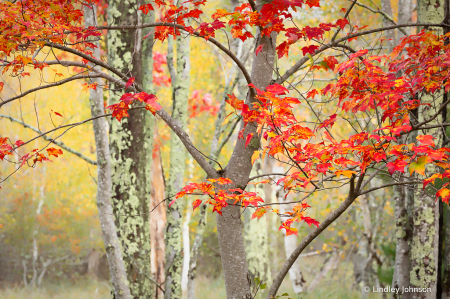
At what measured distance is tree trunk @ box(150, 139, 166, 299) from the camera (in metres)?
6.23

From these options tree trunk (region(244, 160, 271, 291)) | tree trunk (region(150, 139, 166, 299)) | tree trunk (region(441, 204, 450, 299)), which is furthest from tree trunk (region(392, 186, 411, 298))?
tree trunk (region(150, 139, 166, 299))

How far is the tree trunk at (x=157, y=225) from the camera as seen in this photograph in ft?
20.4

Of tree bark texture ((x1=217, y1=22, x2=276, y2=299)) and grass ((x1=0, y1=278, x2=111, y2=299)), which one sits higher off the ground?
tree bark texture ((x1=217, y1=22, x2=276, y2=299))

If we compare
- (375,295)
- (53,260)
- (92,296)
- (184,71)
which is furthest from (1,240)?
(375,295)

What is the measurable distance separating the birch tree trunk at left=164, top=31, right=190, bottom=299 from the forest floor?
7.68 feet

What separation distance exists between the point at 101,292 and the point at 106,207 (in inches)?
295

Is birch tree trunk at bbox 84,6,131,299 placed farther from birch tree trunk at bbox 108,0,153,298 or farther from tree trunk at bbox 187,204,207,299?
tree trunk at bbox 187,204,207,299

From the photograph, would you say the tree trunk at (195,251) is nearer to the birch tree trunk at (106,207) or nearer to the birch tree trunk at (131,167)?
the birch tree trunk at (131,167)

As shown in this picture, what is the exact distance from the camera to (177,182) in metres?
4.27

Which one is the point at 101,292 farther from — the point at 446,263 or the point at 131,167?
the point at 446,263

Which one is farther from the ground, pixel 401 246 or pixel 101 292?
pixel 401 246

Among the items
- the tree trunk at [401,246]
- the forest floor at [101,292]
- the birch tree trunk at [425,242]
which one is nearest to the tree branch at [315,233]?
the birch tree trunk at [425,242]

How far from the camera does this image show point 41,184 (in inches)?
527

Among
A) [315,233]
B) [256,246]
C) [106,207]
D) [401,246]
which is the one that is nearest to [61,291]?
[256,246]
